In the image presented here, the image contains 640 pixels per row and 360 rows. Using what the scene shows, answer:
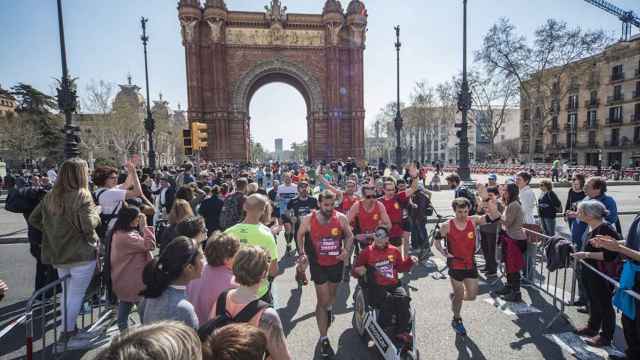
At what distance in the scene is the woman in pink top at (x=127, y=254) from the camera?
3.80 m

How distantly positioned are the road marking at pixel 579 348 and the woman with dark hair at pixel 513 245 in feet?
3.63

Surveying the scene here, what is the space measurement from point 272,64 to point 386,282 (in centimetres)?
3447

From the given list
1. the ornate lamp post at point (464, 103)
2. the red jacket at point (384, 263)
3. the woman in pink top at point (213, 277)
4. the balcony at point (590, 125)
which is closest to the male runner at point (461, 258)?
the red jacket at point (384, 263)

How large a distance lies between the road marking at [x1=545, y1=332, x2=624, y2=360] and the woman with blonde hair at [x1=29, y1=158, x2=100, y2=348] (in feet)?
19.7

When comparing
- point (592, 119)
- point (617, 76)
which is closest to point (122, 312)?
point (617, 76)

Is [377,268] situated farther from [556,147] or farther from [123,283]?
[556,147]

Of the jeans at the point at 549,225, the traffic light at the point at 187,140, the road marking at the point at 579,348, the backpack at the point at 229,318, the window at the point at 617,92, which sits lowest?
the road marking at the point at 579,348

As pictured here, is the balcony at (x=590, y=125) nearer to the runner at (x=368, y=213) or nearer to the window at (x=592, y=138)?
the window at (x=592, y=138)

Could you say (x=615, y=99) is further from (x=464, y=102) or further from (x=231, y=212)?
(x=231, y=212)

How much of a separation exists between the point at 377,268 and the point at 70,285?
3.88 metres

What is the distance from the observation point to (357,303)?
14.9 feet

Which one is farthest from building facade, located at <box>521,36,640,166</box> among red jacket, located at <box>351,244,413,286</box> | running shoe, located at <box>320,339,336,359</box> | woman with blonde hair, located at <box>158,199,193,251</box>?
woman with blonde hair, located at <box>158,199,193,251</box>

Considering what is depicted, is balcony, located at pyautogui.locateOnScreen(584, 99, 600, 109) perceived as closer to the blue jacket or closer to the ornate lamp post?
the ornate lamp post

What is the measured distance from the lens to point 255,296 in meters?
2.31
